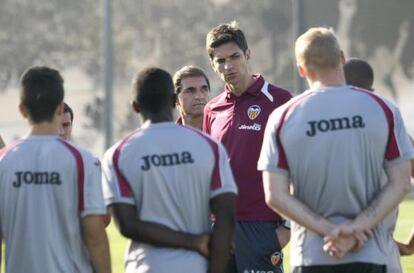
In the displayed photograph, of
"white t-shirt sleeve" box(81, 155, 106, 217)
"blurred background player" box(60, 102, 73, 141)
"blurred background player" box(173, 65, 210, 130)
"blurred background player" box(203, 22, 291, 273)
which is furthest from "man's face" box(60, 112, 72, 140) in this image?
"white t-shirt sleeve" box(81, 155, 106, 217)

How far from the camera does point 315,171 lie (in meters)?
6.34

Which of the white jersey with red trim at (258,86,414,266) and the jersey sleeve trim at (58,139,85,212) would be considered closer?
the jersey sleeve trim at (58,139,85,212)

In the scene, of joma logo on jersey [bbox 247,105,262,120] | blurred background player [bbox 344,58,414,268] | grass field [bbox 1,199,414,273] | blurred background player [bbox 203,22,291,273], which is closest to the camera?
blurred background player [bbox 344,58,414,268]

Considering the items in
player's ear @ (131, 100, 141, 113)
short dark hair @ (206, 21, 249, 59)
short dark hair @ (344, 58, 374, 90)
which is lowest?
player's ear @ (131, 100, 141, 113)

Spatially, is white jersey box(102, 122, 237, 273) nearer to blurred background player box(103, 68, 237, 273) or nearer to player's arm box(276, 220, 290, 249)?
blurred background player box(103, 68, 237, 273)

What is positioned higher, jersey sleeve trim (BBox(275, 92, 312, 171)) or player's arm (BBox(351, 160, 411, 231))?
jersey sleeve trim (BBox(275, 92, 312, 171))

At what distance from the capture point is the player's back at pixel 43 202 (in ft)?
20.4

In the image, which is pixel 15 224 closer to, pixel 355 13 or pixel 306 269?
pixel 306 269

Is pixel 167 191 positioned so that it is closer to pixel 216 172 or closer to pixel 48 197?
pixel 216 172

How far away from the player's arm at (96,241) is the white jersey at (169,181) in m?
0.15

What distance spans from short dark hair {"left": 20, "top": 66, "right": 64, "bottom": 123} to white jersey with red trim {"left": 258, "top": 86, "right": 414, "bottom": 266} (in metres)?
1.18

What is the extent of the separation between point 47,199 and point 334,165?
5.04 ft

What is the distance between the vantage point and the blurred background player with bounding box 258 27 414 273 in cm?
630

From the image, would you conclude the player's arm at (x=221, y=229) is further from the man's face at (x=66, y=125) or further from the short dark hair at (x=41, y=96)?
the man's face at (x=66, y=125)
